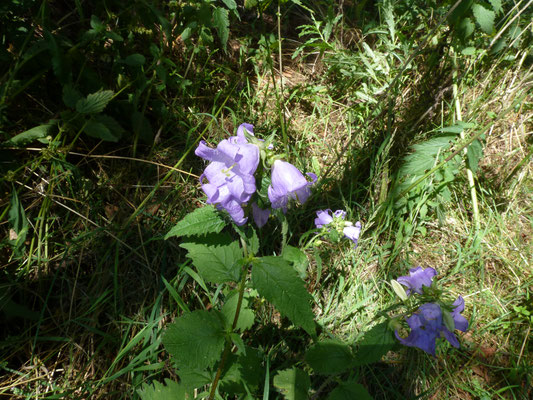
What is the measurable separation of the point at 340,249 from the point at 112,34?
6.19 feet

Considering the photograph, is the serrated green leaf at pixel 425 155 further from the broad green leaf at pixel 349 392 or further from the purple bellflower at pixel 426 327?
the broad green leaf at pixel 349 392

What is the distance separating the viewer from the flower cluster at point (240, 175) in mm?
1386

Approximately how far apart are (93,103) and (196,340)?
4.69 feet

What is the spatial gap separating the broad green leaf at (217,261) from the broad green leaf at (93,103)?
97 cm

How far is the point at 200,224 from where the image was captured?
60.1 inches

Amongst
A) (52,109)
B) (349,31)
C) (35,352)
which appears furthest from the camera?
(349,31)

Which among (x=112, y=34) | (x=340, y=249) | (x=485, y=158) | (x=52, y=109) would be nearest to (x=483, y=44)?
(x=485, y=158)

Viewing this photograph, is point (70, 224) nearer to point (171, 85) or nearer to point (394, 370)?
point (171, 85)

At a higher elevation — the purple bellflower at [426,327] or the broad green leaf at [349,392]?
the purple bellflower at [426,327]

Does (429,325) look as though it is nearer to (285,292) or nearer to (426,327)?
(426,327)

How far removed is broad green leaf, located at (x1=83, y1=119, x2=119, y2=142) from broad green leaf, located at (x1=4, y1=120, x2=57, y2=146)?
0.72 ft

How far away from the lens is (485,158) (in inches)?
116

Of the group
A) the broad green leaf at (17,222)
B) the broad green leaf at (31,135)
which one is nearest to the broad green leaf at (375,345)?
the broad green leaf at (17,222)

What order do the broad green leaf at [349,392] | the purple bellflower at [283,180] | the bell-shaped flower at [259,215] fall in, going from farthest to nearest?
the bell-shaped flower at [259,215]
the broad green leaf at [349,392]
the purple bellflower at [283,180]
